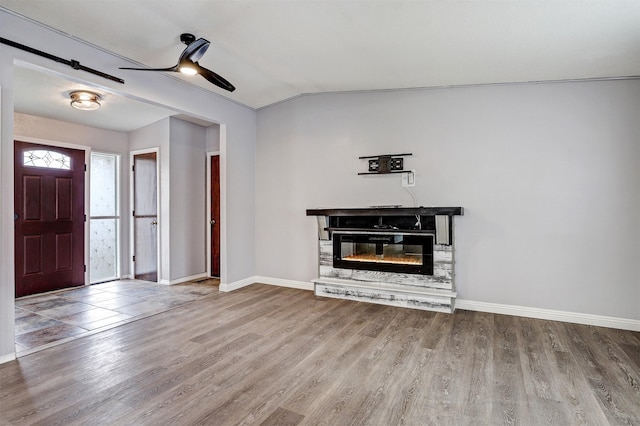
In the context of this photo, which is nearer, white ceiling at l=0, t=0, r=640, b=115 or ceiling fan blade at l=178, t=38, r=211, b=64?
white ceiling at l=0, t=0, r=640, b=115

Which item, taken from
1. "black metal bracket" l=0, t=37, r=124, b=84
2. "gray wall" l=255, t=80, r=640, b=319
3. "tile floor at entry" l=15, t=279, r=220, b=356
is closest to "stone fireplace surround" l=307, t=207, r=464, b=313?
"gray wall" l=255, t=80, r=640, b=319

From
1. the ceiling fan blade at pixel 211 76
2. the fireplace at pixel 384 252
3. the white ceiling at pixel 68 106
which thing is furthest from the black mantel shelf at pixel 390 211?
the white ceiling at pixel 68 106

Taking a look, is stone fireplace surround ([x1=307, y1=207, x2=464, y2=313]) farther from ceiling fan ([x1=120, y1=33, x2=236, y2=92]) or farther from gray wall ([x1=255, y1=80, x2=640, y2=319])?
ceiling fan ([x1=120, y1=33, x2=236, y2=92])

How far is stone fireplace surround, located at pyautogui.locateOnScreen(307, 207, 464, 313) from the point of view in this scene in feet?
12.8

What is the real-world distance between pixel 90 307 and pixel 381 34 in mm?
4475

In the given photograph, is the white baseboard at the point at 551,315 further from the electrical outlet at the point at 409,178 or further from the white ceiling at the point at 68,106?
the white ceiling at the point at 68,106

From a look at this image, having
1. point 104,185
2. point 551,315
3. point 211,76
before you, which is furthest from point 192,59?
point 551,315

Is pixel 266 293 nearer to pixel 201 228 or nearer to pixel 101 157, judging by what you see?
pixel 201 228

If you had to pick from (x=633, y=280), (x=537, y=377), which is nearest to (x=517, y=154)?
(x=633, y=280)

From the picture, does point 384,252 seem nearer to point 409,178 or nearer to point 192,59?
point 409,178

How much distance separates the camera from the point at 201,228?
19.2ft

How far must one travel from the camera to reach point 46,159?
16.0 feet

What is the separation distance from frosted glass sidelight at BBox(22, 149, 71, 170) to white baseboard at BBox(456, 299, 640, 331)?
5.91m

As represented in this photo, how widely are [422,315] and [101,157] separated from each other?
5.62 m
